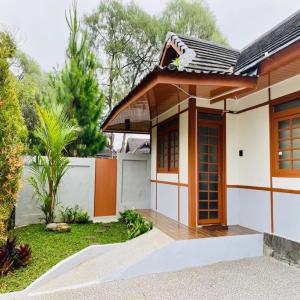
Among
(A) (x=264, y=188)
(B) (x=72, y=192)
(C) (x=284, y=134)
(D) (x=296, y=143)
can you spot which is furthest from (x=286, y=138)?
A: (B) (x=72, y=192)

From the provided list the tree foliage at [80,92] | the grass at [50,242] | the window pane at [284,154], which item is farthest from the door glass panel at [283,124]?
the tree foliage at [80,92]

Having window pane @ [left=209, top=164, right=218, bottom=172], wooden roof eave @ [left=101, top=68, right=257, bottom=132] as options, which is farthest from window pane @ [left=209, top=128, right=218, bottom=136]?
wooden roof eave @ [left=101, top=68, right=257, bottom=132]

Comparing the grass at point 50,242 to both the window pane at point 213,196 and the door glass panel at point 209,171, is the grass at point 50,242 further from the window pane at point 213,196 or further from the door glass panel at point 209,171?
the window pane at point 213,196

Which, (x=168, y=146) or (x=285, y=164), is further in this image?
(x=168, y=146)

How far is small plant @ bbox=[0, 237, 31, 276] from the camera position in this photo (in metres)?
3.74

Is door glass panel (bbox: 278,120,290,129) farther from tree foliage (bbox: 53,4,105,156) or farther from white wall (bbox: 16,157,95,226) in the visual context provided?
tree foliage (bbox: 53,4,105,156)

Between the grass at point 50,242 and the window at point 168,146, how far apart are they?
77.7 inches

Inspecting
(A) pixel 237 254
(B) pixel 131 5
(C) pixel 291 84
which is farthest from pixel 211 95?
(B) pixel 131 5

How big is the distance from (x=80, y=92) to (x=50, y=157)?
4255 millimetres

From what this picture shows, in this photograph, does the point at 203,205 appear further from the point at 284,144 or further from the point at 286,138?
the point at 286,138

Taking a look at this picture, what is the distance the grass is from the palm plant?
70 cm

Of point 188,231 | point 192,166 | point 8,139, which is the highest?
point 8,139

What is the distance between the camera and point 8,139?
3.93 metres

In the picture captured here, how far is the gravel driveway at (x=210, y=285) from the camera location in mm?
3391
